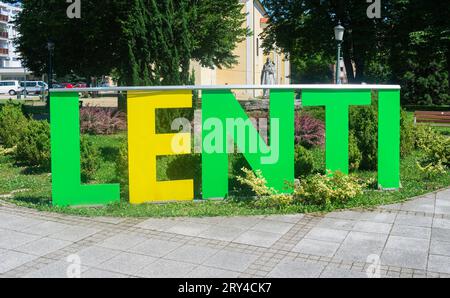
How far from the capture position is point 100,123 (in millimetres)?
19469

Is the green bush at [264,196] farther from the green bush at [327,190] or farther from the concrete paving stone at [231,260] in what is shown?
the concrete paving stone at [231,260]

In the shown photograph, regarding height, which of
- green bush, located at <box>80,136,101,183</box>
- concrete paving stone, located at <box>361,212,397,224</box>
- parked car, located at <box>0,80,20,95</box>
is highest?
parked car, located at <box>0,80,20,95</box>

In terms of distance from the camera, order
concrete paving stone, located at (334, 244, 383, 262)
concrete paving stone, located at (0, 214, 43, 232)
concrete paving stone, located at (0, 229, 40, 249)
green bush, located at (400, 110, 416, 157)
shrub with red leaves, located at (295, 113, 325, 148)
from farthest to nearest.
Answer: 1. shrub with red leaves, located at (295, 113, 325, 148)
2. green bush, located at (400, 110, 416, 157)
3. concrete paving stone, located at (0, 214, 43, 232)
4. concrete paving stone, located at (0, 229, 40, 249)
5. concrete paving stone, located at (334, 244, 383, 262)

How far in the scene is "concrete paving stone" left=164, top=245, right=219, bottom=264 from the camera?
6312mm

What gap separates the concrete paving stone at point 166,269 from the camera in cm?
577

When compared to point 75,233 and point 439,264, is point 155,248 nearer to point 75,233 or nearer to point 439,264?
point 75,233

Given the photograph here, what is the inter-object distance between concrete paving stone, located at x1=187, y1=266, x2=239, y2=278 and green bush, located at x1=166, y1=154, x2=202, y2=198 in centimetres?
420

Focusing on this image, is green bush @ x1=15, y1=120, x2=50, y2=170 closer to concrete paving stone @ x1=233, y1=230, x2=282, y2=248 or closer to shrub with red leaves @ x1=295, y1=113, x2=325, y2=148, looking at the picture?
shrub with red leaves @ x1=295, y1=113, x2=325, y2=148

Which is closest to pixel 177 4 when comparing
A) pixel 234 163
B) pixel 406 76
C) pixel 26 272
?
pixel 234 163

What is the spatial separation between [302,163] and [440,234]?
13.3 ft

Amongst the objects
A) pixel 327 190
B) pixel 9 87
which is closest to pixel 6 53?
pixel 9 87

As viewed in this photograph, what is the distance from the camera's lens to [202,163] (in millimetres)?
9289

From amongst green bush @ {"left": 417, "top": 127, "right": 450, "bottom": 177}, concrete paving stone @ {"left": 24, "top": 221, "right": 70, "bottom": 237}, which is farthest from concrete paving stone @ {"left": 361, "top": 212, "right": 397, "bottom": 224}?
concrete paving stone @ {"left": 24, "top": 221, "right": 70, "bottom": 237}
